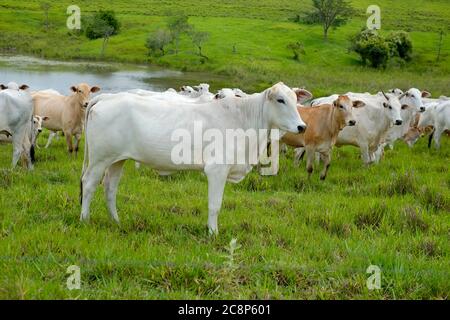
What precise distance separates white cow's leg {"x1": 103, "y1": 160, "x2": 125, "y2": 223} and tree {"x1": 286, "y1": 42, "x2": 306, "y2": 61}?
1833 inches

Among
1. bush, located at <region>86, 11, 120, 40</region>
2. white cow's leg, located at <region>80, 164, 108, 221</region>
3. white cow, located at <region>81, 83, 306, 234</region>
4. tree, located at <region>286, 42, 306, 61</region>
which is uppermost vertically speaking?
white cow, located at <region>81, 83, 306, 234</region>

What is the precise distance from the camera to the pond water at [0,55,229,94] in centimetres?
3659

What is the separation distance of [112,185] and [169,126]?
1.23 m

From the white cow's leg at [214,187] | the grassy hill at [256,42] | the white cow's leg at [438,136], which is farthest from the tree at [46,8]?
the white cow's leg at [214,187]

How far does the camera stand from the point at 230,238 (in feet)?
22.0

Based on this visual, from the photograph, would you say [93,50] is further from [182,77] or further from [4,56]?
[182,77]

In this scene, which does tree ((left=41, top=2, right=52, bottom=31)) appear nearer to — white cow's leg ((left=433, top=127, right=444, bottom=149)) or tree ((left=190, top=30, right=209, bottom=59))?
tree ((left=190, top=30, right=209, bottom=59))

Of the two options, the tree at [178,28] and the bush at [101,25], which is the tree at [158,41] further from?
the bush at [101,25]

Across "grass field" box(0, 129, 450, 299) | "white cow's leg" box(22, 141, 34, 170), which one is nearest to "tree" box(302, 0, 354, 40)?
"white cow's leg" box(22, 141, 34, 170)

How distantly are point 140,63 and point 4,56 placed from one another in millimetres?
12813

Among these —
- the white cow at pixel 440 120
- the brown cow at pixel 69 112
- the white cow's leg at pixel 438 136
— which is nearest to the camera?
the brown cow at pixel 69 112

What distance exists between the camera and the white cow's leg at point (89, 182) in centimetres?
704

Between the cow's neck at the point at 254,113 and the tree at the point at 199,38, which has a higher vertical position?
the cow's neck at the point at 254,113

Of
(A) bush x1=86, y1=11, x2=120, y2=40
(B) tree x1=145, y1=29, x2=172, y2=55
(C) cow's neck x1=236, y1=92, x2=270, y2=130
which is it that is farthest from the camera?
(A) bush x1=86, y1=11, x2=120, y2=40
